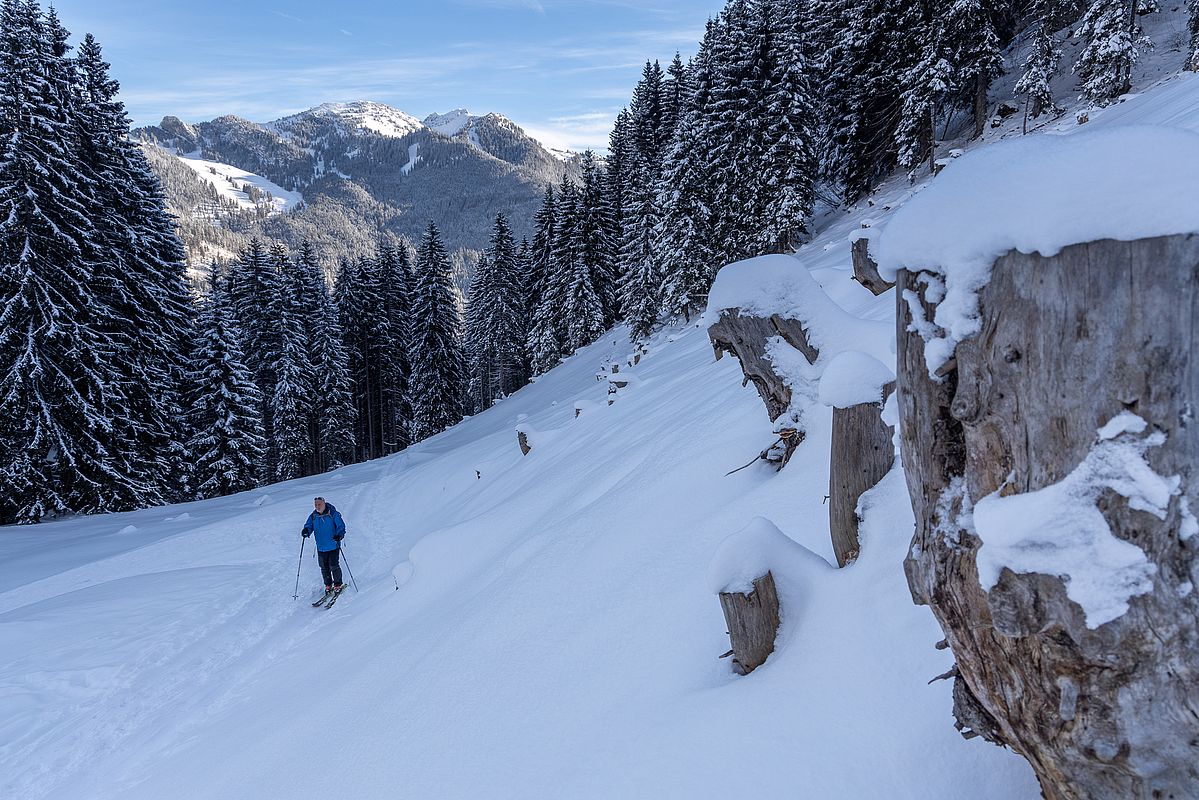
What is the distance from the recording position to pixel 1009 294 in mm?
1340

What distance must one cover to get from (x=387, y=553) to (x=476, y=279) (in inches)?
1187

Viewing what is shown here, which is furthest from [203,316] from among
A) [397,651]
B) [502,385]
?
[397,651]

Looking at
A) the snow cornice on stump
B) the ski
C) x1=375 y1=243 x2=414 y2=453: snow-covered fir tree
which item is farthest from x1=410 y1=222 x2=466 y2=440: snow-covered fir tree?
the snow cornice on stump

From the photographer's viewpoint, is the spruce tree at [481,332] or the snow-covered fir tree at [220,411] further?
the spruce tree at [481,332]

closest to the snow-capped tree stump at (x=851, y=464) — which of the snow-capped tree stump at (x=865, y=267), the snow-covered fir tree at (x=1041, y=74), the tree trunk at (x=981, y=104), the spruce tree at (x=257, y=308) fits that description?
the snow-capped tree stump at (x=865, y=267)

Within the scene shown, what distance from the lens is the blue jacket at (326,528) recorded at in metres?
9.19

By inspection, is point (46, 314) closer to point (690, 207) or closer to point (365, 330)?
point (690, 207)

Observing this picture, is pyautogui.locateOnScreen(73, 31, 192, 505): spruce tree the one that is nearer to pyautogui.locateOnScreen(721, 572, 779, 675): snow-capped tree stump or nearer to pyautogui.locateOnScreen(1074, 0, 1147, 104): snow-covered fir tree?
pyautogui.locateOnScreen(721, 572, 779, 675): snow-capped tree stump

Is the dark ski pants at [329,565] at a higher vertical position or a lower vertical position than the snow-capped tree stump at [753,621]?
lower

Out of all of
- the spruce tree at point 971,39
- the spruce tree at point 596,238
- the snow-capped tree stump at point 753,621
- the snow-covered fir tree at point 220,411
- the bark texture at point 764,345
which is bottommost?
the snow-covered fir tree at point 220,411

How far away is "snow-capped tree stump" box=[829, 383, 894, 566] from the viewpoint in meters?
3.17

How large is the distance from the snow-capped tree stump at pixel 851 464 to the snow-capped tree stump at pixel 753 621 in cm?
54

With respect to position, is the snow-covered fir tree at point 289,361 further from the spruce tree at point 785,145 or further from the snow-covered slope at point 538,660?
the spruce tree at point 785,145

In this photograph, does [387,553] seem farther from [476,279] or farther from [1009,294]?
[476,279]
